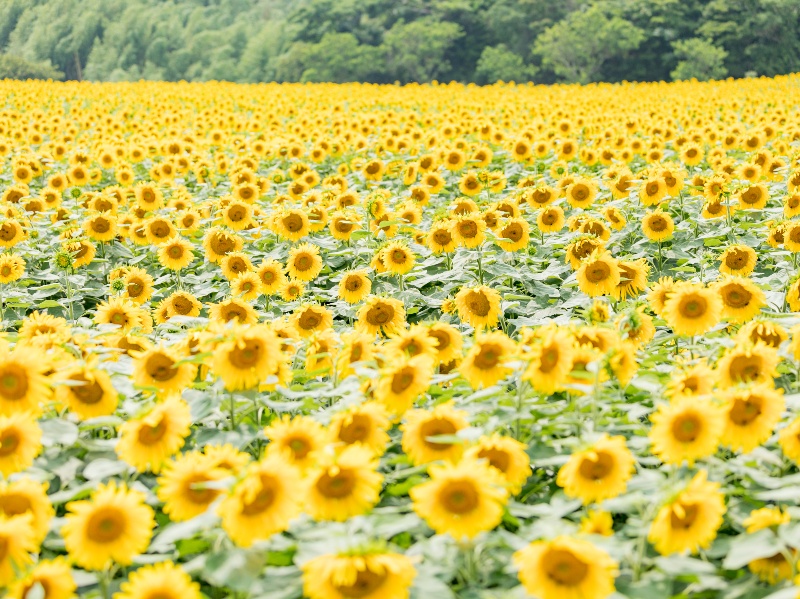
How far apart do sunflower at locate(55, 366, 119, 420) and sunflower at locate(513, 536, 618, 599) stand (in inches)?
61.7

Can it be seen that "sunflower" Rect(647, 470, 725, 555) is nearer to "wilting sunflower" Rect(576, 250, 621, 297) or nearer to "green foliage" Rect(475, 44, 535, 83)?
"wilting sunflower" Rect(576, 250, 621, 297)

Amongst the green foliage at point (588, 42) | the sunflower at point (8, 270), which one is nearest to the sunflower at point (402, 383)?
the sunflower at point (8, 270)

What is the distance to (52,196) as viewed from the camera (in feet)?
26.9

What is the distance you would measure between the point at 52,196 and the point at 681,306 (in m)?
6.49

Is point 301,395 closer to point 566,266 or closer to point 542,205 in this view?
point 566,266

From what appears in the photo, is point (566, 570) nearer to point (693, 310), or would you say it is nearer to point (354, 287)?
point (693, 310)

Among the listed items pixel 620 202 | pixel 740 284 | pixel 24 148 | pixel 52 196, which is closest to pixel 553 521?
pixel 740 284

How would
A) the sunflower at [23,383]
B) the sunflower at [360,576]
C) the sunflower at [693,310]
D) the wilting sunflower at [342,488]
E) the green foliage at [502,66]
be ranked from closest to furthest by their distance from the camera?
the sunflower at [360,576]
the wilting sunflower at [342,488]
the sunflower at [23,383]
the sunflower at [693,310]
the green foliage at [502,66]

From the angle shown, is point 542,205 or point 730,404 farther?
point 542,205

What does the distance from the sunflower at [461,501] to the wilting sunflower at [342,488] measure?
14 cm

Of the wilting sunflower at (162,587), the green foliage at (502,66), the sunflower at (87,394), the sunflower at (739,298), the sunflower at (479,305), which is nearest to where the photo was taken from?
the wilting sunflower at (162,587)

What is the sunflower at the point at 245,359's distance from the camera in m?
2.81

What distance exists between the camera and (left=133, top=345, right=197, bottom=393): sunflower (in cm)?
308

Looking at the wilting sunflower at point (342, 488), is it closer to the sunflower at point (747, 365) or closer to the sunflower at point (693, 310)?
the sunflower at point (747, 365)
